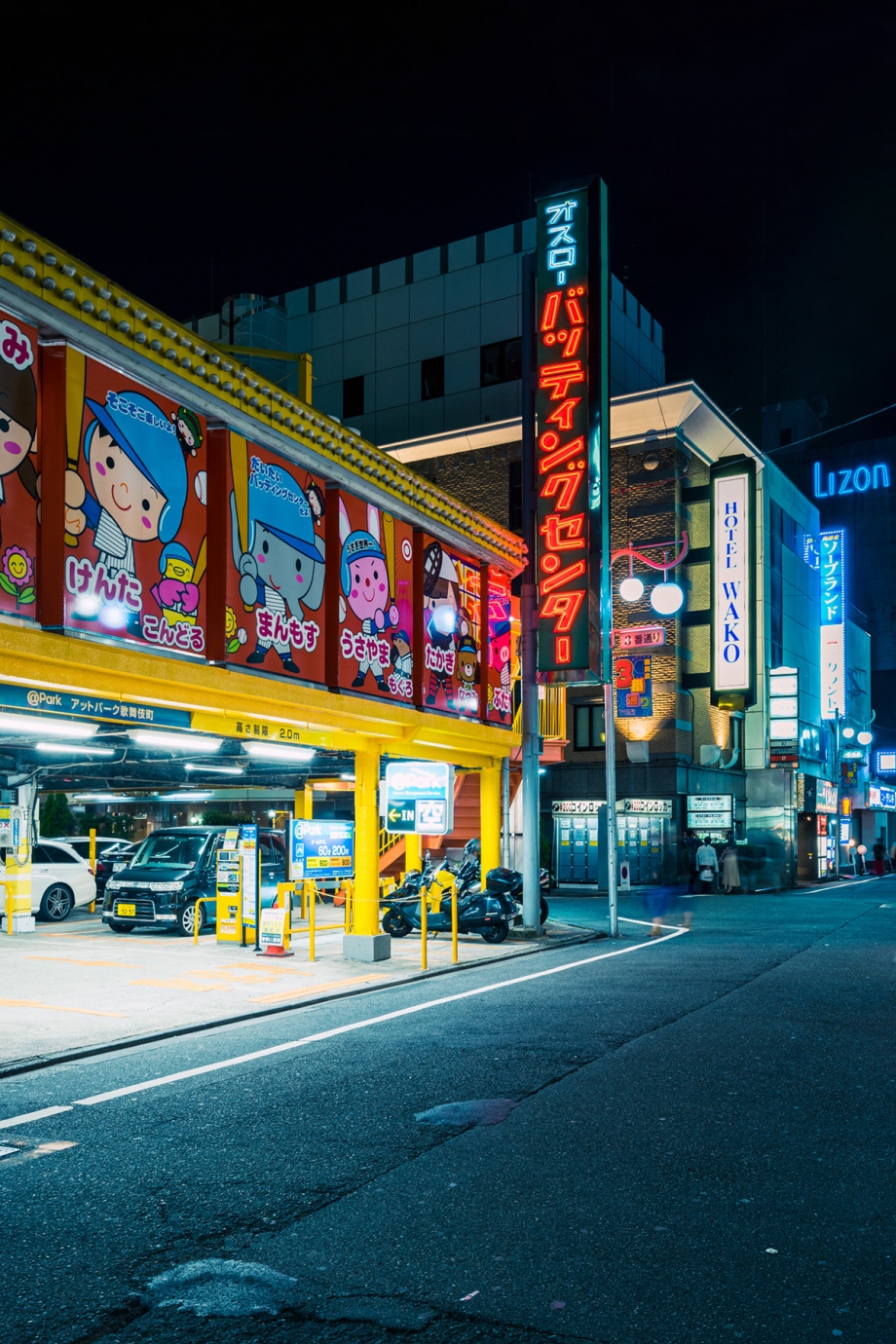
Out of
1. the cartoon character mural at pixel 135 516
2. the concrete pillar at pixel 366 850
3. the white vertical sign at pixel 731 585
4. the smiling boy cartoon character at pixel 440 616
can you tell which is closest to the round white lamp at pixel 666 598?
the white vertical sign at pixel 731 585

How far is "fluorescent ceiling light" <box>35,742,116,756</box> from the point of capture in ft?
53.3

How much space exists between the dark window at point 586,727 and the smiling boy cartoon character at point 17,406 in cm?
2912

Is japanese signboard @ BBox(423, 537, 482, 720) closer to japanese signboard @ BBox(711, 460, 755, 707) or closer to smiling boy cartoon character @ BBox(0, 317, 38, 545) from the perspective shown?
smiling boy cartoon character @ BBox(0, 317, 38, 545)

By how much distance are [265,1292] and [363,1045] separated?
534cm

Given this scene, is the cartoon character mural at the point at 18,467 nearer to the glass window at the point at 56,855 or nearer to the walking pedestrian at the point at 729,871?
the glass window at the point at 56,855

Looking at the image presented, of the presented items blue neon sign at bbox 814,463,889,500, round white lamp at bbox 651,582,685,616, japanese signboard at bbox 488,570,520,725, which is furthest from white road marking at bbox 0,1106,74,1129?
blue neon sign at bbox 814,463,889,500

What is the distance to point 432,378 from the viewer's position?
136 feet

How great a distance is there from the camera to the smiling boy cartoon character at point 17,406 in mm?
10141

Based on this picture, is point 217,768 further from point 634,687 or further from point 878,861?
point 878,861

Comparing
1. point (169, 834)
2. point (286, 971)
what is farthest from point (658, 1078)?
point (169, 834)

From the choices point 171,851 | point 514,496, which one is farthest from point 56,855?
point 514,496

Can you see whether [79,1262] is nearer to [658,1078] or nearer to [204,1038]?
[658,1078]

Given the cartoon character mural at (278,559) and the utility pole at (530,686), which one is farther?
the utility pole at (530,686)

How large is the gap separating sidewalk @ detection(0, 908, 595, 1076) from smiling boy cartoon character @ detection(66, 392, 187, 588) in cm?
452
